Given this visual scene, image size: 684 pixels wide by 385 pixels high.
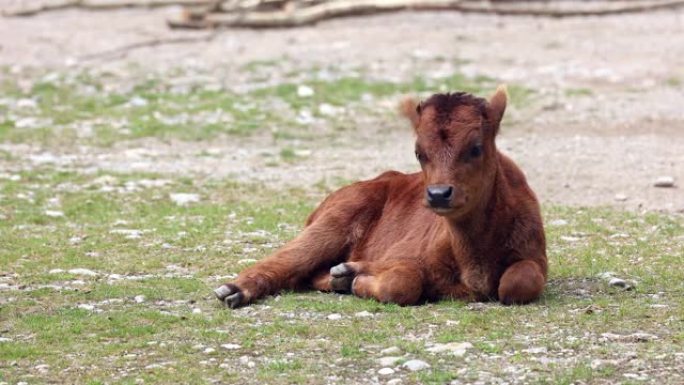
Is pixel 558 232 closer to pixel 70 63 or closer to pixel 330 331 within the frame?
pixel 330 331

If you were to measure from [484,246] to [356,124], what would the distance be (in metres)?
8.62

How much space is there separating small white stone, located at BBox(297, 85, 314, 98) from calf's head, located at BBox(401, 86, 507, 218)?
991 centimetres

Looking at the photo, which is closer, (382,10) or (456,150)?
(456,150)

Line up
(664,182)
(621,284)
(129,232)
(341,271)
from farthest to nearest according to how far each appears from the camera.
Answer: (664,182)
(129,232)
(341,271)
(621,284)

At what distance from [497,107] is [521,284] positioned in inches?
45.2

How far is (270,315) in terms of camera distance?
8.97 meters

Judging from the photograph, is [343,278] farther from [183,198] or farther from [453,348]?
[183,198]

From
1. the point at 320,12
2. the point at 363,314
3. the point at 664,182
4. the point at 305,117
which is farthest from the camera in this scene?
the point at 320,12

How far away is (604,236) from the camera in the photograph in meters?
11.4

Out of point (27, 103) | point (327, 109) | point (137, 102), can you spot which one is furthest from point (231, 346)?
point (27, 103)

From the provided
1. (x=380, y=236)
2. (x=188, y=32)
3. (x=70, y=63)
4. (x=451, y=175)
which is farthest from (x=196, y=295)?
(x=188, y=32)

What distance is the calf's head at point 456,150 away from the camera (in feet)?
28.3

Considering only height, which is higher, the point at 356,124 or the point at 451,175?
the point at 451,175

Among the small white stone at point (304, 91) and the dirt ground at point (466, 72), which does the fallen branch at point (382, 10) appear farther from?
the small white stone at point (304, 91)
